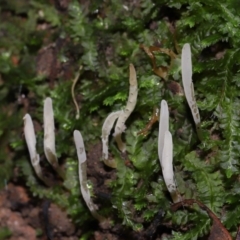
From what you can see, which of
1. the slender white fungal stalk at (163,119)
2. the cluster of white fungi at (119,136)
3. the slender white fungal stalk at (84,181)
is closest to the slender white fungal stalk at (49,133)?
the cluster of white fungi at (119,136)

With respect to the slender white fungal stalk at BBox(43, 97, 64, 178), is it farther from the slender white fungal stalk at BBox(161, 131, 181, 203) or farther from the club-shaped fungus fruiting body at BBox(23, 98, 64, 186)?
the slender white fungal stalk at BBox(161, 131, 181, 203)

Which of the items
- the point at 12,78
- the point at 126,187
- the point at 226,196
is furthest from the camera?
the point at 12,78

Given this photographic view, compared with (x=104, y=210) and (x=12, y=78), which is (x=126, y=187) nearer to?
(x=104, y=210)

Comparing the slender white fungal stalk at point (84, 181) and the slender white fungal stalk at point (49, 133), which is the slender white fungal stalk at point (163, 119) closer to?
the slender white fungal stalk at point (84, 181)

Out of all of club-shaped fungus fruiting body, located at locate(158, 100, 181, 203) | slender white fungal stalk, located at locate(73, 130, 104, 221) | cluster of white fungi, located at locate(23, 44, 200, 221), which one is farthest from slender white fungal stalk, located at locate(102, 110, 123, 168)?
club-shaped fungus fruiting body, located at locate(158, 100, 181, 203)

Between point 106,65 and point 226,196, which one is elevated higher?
point 106,65

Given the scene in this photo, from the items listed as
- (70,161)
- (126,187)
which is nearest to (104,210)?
(126,187)
